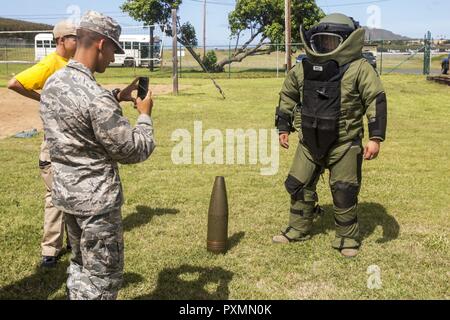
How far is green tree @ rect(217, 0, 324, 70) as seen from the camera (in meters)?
41.7

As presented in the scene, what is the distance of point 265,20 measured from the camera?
43.5 metres

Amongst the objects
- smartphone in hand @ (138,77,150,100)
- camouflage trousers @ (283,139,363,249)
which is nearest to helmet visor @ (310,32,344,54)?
camouflage trousers @ (283,139,363,249)

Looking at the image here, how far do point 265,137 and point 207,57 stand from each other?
3306 centimetres

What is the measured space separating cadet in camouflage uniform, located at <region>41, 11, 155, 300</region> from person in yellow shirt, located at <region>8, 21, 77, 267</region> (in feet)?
4.50

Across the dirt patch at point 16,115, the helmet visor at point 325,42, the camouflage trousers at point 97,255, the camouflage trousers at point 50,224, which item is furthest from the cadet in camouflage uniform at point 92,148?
the dirt patch at point 16,115

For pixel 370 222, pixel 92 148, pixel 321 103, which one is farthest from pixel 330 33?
pixel 92 148

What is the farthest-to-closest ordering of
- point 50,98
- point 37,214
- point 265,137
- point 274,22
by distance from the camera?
1. point 274,22
2. point 265,137
3. point 37,214
4. point 50,98

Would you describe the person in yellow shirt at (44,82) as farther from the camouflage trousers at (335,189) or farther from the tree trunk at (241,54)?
the tree trunk at (241,54)

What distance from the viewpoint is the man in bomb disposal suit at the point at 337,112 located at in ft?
14.9

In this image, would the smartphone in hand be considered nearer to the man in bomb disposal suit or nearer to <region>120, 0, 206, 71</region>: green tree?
the man in bomb disposal suit

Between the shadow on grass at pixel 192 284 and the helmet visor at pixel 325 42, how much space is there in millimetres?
2165
